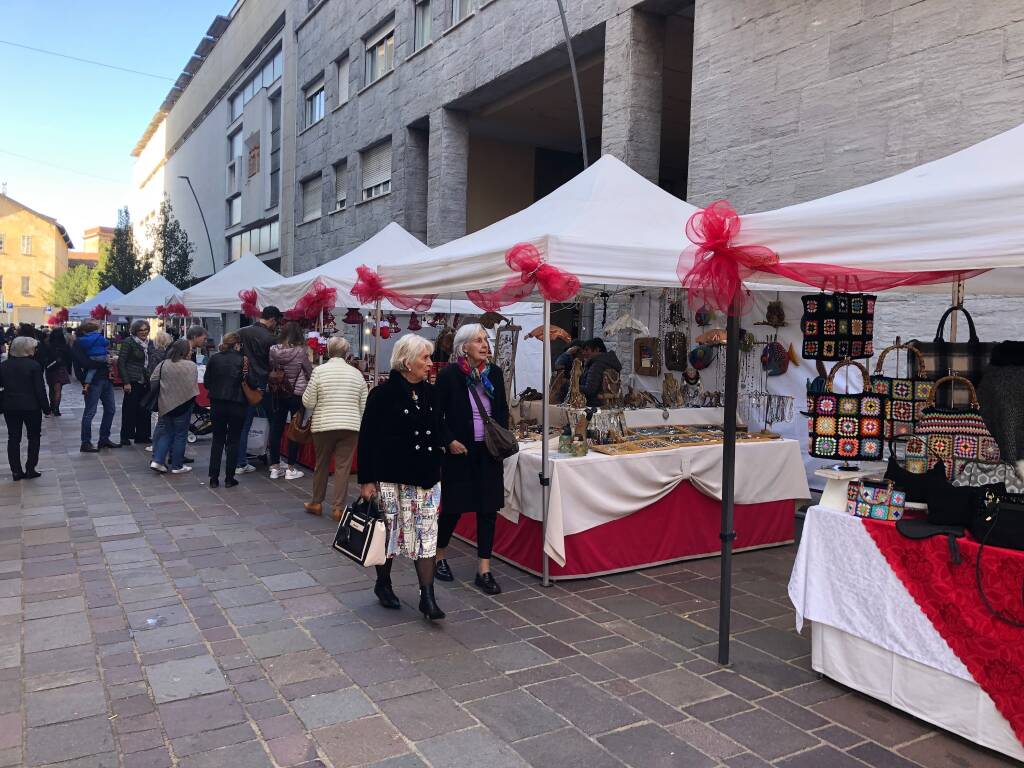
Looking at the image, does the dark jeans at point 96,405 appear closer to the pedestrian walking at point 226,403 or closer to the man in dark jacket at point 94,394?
the man in dark jacket at point 94,394

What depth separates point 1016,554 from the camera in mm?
3021

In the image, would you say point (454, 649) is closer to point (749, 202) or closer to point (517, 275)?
point (517, 275)

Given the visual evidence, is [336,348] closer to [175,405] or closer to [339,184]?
[175,405]

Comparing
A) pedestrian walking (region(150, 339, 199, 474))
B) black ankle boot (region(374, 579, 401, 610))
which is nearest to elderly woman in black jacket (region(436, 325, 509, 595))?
black ankle boot (region(374, 579, 401, 610))

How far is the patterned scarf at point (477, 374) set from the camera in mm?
4828

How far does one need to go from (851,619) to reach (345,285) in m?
6.78

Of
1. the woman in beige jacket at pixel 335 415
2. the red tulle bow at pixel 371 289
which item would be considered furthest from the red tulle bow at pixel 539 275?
the woman in beige jacket at pixel 335 415

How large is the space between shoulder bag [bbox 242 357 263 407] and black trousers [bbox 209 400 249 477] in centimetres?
9

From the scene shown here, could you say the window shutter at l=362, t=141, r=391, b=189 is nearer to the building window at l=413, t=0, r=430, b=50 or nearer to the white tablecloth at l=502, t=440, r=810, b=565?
the building window at l=413, t=0, r=430, b=50

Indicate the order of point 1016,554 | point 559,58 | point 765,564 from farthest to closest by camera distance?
point 559,58
point 765,564
point 1016,554

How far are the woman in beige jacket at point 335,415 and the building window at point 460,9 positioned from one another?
10.8 meters

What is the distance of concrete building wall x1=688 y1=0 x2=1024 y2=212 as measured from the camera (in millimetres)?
6582

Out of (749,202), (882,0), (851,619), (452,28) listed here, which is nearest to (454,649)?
(851,619)

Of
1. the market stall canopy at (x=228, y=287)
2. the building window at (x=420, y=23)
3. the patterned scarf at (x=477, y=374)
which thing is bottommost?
the patterned scarf at (x=477, y=374)
